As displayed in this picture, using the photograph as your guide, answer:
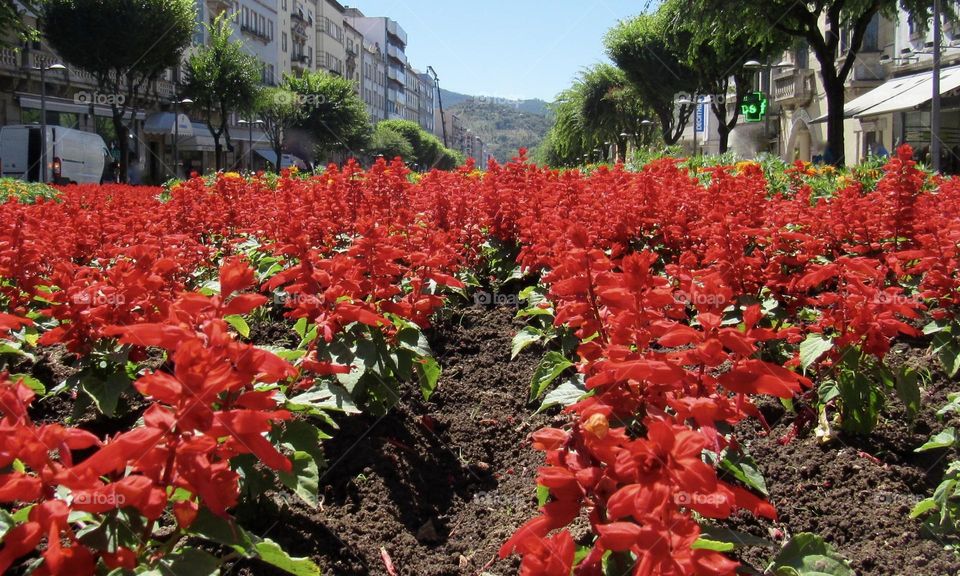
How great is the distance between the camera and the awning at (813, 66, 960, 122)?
24.6 metres

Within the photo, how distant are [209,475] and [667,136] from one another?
142ft

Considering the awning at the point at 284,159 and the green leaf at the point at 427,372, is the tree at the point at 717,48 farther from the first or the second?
Result: the awning at the point at 284,159

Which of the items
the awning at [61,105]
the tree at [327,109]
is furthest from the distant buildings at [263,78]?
the tree at [327,109]

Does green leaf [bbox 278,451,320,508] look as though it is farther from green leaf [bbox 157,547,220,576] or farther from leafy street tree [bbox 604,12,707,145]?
leafy street tree [bbox 604,12,707,145]

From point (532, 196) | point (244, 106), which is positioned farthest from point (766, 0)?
point (244, 106)

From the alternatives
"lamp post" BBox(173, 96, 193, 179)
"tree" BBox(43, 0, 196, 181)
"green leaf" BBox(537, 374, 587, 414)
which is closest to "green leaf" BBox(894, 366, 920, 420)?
"green leaf" BBox(537, 374, 587, 414)

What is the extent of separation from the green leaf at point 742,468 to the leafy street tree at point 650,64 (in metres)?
37.6

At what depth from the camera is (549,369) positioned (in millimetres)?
3682

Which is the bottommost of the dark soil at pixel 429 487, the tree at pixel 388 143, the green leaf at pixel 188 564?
the dark soil at pixel 429 487

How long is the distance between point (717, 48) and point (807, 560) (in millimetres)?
20508

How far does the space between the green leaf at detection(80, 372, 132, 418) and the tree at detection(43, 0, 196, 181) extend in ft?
104

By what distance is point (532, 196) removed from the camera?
265 inches

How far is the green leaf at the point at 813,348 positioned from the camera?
3429mm

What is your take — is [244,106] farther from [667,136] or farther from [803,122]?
[803,122]
